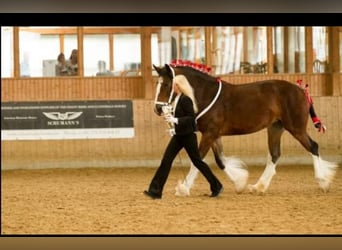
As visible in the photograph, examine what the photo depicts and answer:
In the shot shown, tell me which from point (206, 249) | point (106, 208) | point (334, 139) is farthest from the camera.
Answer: point (334, 139)

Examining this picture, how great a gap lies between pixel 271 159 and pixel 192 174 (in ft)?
3.61

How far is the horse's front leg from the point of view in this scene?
29.8ft

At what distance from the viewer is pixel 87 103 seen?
12.4 metres

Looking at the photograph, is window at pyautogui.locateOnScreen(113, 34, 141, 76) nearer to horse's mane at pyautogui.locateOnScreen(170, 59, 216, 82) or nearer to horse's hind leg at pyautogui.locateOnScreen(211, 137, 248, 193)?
horse's mane at pyautogui.locateOnScreen(170, 59, 216, 82)

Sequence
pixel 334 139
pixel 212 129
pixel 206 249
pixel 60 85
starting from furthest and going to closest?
pixel 60 85 < pixel 334 139 < pixel 212 129 < pixel 206 249

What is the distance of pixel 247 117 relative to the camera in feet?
31.7

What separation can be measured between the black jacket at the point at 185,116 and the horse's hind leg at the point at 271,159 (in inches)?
50.3

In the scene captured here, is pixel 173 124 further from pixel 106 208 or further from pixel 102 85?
pixel 102 85

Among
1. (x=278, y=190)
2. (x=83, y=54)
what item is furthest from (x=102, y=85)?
(x=278, y=190)

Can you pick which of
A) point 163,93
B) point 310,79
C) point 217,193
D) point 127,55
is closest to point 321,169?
point 217,193

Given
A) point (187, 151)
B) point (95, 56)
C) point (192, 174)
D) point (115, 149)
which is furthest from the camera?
point (95, 56)

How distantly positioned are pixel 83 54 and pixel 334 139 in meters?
4.26

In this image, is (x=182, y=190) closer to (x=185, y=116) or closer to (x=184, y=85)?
(x=185, y=116)

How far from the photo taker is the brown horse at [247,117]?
30.4 feet
